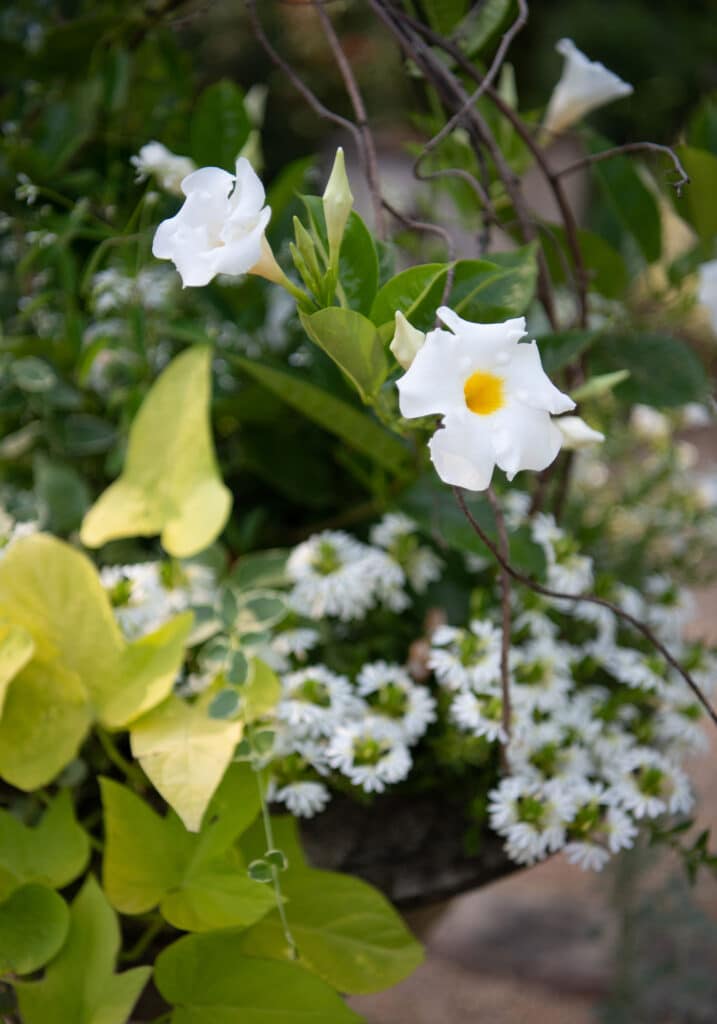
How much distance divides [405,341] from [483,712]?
236mm

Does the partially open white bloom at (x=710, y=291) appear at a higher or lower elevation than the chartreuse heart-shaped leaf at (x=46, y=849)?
higher

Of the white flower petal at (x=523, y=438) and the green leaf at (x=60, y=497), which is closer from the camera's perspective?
the white flower petal at (x=523, y=438)

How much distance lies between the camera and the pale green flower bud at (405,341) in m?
0.42

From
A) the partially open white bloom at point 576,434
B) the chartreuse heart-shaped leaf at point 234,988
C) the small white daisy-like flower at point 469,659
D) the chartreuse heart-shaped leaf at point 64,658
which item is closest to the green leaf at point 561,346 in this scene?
the partially open white bloom at point 576,434

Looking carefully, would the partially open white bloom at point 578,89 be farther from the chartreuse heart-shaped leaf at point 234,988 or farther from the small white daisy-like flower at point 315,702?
the chartreuse heart-shaped leaf at point 234,988

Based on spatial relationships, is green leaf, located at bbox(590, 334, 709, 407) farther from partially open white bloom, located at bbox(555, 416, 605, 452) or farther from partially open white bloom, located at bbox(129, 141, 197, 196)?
partially open white bloom, located at bbox(129, 141, 197, 196)

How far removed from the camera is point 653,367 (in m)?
0.72

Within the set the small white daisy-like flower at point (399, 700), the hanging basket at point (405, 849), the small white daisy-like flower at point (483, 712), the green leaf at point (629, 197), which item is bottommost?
the hanging basket at point (405, 849)

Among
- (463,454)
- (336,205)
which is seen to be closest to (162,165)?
(336,205)

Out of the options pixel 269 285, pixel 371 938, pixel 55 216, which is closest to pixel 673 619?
pixel 371 938

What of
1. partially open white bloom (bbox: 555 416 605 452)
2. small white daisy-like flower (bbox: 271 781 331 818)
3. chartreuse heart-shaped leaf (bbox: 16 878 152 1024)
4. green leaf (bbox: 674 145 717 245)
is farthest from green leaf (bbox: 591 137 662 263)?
chartreuse heart-shaped leaf (bbox: 16 878 152 1024)

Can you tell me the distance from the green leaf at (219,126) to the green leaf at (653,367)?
303mm

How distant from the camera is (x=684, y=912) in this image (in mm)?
892

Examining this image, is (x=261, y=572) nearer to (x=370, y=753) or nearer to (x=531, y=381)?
(x=370, y=753)
